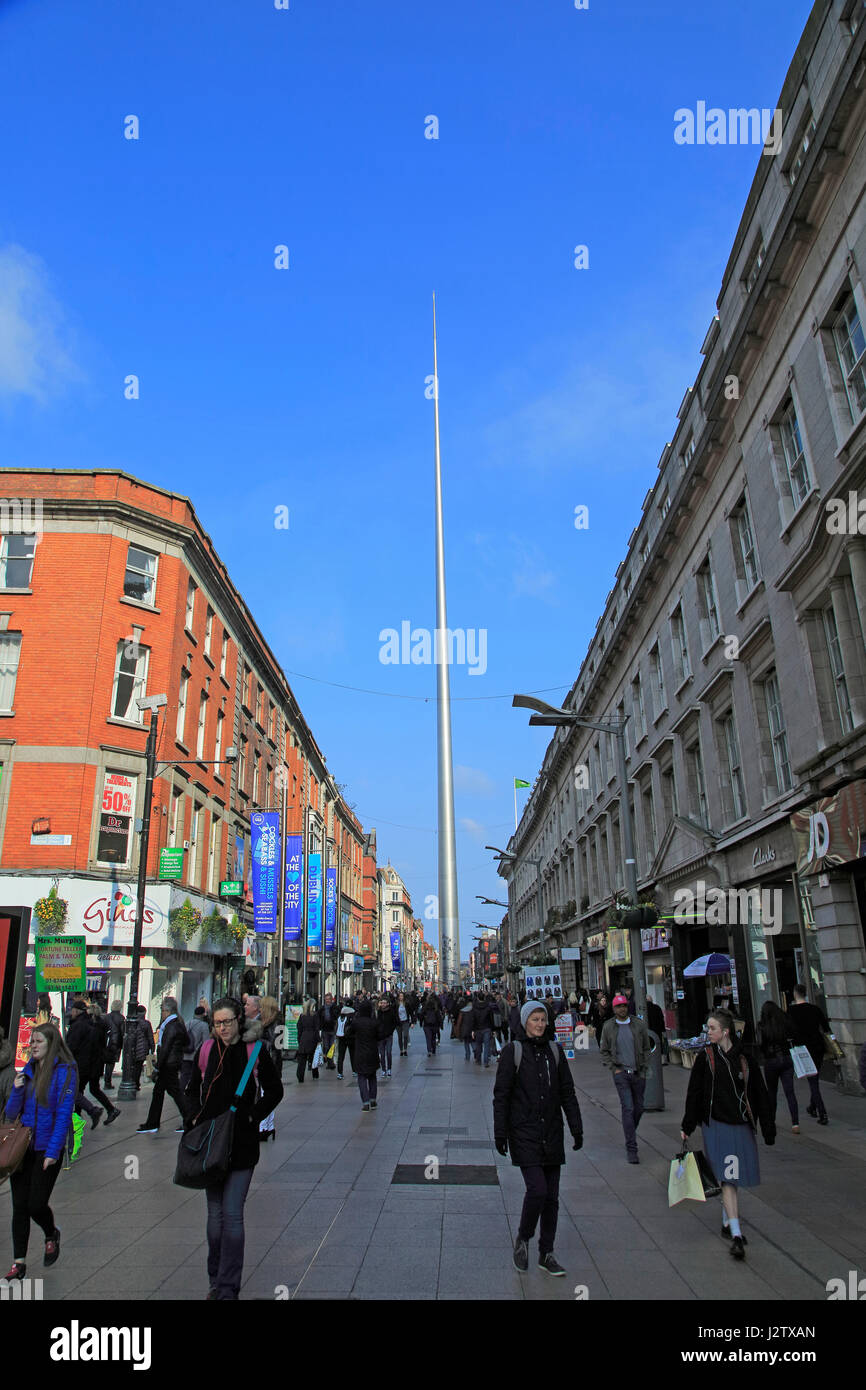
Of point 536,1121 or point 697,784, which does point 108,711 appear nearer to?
point 697,784

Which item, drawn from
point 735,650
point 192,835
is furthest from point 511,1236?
point 192,835

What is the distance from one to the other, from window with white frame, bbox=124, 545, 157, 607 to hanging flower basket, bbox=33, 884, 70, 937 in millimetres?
9284

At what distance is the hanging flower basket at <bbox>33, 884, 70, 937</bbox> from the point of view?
896 inches

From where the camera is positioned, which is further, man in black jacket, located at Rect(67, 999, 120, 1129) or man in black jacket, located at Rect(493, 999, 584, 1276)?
man in black jacket, located at Rect(67, 999, 120, 1129)

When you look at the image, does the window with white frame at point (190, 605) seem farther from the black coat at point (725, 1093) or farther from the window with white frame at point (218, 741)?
the black coat at point (725, 1093)

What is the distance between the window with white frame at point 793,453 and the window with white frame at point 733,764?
5.82 metres

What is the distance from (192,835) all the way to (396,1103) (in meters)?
15.8

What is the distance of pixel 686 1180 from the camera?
269 inches

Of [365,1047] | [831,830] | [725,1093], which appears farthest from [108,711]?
[725,1093]

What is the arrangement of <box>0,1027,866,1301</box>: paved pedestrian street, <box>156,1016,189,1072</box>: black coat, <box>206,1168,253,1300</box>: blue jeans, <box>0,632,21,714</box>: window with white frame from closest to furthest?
<box>206,1168,253,1300</box>: blue jeans
<box>0,1027,866,1301</box>: paved pedestrian street
<box>156,1016,189,1072</box>: black coat
<box>0,632,21,714</box>: window with white frame

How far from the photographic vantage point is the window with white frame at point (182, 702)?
2835cm

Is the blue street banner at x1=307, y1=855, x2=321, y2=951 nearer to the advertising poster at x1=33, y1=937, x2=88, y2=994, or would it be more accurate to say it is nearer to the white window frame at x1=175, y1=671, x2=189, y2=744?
the white window frame at x1=175, y1=671, x2=189, y2=744

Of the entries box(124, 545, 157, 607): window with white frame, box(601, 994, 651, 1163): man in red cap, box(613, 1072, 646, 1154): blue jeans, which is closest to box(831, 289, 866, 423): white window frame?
box(601, 994, 651, 1163): man in red cap

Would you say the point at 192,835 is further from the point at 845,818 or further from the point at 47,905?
the point at 845,818
